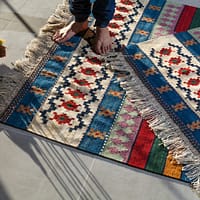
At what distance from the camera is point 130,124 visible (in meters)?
1.73

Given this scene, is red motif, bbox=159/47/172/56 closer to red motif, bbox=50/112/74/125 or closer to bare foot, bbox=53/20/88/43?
bare foot, bbox=53/20/88/43

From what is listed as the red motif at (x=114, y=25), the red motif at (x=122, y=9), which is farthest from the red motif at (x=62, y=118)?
the red motif at (x=122, y=9)

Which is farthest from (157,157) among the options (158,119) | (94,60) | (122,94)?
(94,60)

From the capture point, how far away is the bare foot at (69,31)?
6.78 feet

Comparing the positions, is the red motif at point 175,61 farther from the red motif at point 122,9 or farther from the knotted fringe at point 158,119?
the red motif at point 122,9

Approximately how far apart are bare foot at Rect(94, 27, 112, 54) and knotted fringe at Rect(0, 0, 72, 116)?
19cm

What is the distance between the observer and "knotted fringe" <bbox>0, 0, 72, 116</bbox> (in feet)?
5.95

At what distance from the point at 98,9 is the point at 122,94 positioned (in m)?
0.36

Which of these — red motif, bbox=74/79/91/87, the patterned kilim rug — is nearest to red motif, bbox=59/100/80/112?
the patterned kilim rug

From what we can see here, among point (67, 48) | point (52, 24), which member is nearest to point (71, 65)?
point (67, 48)

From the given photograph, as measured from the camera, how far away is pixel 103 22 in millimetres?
1962

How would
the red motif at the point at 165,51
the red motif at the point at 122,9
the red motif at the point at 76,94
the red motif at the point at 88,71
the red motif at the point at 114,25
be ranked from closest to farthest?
the red motif at the point at 76,94, the red motif at the point at 88,71, the red motif at the point at 165,51, the red motif at the point at 114,25, the red motif at the point at 122,9

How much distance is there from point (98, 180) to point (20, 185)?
0.25 metres

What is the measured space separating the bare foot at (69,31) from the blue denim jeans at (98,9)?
0.07m
